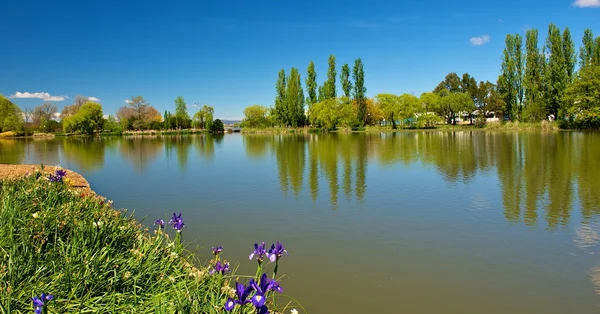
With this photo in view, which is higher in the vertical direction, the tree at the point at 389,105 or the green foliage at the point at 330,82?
the green foliage at the point at 330,82

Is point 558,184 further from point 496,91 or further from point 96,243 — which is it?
point 496,91

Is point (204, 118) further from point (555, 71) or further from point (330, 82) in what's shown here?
point (555, 71)

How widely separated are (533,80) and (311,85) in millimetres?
33466

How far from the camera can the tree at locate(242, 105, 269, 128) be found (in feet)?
287

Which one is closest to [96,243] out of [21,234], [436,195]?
[21,234]

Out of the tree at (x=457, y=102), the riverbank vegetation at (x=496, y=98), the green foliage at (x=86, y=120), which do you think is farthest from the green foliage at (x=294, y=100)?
the green foliage at (x=86, y=120)

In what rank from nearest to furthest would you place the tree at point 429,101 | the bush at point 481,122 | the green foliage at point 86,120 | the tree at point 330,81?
the bush at point 481,122, the tree at point 330,81, the tree at point 429,101, the green foliage at point 86,120

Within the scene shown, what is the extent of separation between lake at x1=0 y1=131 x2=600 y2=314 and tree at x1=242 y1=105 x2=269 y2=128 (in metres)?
72.5

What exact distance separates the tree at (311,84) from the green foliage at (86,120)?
4783 centimetres

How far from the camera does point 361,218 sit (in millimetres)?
8266

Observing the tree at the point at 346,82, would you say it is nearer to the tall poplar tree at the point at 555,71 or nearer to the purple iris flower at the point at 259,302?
the tall poplar tree at the point at 555,71

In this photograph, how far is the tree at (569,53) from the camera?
157ft

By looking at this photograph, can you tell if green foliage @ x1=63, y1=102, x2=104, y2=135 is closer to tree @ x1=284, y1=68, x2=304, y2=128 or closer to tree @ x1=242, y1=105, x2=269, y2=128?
tree @ x1=242, y1=105, x2=269, y2=128

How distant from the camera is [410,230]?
7312 mm
